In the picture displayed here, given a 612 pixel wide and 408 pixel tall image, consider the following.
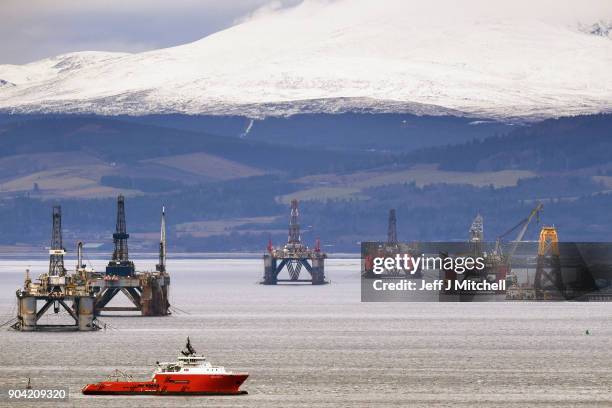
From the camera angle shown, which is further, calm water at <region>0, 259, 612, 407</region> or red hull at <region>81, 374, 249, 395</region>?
calm water at <region>0, 259, 612, 407</region>

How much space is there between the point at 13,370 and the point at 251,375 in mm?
18427

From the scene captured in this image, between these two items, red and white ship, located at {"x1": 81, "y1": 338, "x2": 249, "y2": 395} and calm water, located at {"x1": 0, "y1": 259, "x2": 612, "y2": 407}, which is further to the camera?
calm water, located at {"x1": 0, "y1": 259, "x2": 612, "y2": 407}

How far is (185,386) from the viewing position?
131 m

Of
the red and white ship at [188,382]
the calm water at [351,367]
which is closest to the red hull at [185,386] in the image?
the red and white ship at [188,382]

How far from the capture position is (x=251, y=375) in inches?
→ 5955

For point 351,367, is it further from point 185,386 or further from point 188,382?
point 188,382

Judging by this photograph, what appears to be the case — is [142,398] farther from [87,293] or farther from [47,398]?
[87,293]

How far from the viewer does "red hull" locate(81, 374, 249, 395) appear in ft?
430

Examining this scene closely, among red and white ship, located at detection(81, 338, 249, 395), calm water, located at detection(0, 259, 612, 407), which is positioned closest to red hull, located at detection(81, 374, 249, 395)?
red and white ship, located at detection(81, 338, 249, 395)

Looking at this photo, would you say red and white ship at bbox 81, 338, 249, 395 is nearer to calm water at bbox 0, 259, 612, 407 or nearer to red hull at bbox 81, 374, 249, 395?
red hull at bbox 81, 374, 249, 395

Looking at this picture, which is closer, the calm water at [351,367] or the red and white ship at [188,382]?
the red and white ship at [188,382]

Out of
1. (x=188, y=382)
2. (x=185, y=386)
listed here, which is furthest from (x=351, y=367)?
(x=188, y=382)

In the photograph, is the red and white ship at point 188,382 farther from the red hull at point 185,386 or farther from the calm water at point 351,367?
the calm water at point 351,367

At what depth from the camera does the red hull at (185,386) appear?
5157 inches
